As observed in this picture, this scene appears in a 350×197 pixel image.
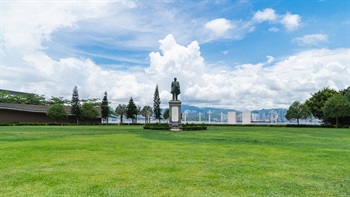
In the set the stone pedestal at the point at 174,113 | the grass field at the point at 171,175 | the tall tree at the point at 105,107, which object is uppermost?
the tall tree at the point at 105,107

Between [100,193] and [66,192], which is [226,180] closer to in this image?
[100,193]

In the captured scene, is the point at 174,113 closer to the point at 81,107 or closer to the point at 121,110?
the point at 81,107

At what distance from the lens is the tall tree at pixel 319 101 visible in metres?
53.2

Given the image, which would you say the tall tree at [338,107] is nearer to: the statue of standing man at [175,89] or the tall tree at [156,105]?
the statue of standing man at [175,89]

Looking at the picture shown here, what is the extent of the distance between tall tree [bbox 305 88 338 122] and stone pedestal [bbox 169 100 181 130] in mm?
34723

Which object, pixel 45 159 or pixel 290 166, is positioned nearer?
pixel 290 166

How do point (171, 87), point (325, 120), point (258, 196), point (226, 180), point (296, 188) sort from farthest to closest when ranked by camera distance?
1. point (325, 120)
2. point (171, 87)
3. point (226, 180)
4. point (296, 188)
5. point (258, 196)

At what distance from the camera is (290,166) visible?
8.23 metres

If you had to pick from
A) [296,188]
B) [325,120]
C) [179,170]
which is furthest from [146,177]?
[325,120]

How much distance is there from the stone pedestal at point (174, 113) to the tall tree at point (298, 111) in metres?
33.2

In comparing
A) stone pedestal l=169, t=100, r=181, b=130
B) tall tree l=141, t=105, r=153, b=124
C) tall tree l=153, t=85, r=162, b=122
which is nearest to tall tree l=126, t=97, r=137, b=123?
tall tree l=153, t=85, r=162, b=122

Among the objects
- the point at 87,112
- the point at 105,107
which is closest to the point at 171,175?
the point at 87,112

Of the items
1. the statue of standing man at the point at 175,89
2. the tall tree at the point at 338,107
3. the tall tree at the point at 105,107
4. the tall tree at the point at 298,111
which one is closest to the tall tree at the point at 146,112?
the tall tree at the point at 105,107

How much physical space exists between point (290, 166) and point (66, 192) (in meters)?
5.95
